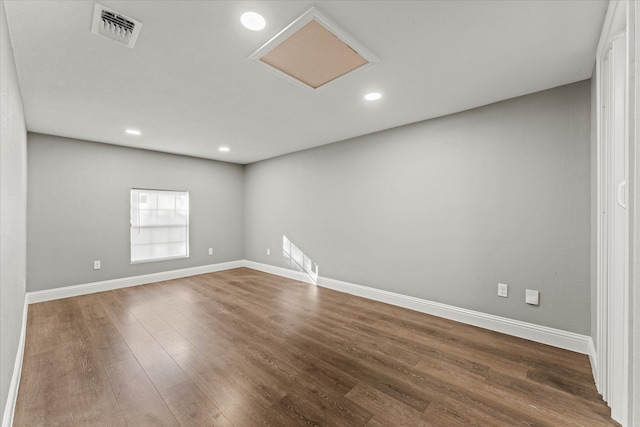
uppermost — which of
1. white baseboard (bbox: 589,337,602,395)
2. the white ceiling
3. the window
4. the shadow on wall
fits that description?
the white ceiling

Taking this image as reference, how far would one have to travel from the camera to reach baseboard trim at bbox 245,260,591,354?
234 cm

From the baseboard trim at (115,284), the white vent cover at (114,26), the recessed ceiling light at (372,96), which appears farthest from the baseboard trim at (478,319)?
the white vent cover at (114,26)

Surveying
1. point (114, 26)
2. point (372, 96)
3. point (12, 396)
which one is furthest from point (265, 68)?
point (12, 396)

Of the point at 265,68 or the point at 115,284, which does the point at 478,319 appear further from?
the point at 115,284

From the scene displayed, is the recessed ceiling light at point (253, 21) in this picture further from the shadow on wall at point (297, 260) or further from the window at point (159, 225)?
the window at point (159, 225)

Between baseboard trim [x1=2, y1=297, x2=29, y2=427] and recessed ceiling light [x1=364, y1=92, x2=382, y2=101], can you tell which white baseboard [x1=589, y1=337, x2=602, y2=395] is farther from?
baseboard trim [x1=2, y1=297, x2=29, y2=427]

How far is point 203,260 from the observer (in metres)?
5.43

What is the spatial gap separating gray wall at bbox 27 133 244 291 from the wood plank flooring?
838mm

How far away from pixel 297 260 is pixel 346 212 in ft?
4.82

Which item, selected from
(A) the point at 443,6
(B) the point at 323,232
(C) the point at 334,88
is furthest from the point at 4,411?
(B) the point at 323,232

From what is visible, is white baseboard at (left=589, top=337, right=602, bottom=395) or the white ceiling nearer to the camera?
the white ceiling

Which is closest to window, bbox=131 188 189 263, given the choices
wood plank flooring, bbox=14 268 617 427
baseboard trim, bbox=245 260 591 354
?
wood plank flooring, bbox=14 268 617 427

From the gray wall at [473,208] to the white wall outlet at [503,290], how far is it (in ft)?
0.13

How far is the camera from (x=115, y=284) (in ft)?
14.0
